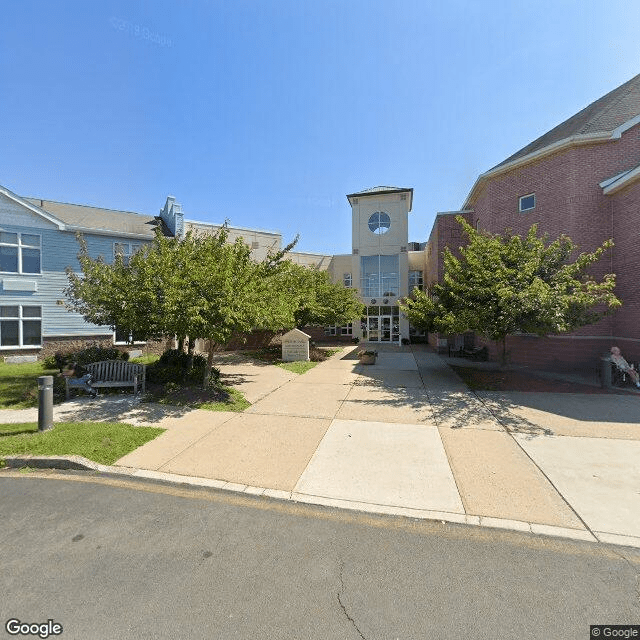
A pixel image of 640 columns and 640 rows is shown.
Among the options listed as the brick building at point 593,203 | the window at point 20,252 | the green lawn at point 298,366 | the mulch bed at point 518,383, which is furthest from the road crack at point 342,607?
the window at point 20,252

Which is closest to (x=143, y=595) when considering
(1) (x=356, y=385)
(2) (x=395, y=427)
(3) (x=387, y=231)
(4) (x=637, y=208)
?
(2) (x=395, y=427)

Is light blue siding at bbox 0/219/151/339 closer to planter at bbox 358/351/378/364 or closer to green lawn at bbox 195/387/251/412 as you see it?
green lawn at bbox 195/387/251/412

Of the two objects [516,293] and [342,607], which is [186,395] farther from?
[516,293]

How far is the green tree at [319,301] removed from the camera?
17.0 m

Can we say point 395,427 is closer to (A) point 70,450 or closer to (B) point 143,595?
(B) point 143,595

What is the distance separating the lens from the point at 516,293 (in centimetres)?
861

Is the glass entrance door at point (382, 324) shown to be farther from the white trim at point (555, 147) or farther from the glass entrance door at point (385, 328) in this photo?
the white trim at point (555, 147)

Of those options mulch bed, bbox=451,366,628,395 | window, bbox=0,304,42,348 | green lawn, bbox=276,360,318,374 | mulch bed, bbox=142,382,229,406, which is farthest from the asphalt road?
window, bbox=0,304,42,348

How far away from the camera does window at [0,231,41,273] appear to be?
15617 millimetres

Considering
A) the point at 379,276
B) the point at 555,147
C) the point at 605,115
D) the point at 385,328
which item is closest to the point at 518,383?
the point at 555,147

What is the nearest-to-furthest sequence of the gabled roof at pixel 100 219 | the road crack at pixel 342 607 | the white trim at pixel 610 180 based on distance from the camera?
the road crack at pixel 342 607 → the white trim at pixel 610 180 → the gabled roof at pixel 100 219

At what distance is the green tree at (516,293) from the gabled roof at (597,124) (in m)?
5.32

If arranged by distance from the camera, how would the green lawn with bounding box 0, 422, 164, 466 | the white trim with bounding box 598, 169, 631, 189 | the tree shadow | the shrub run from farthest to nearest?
the white trim with bounding box 598, 169, 631, 189 → the shrub → the tree shadow → the green lawn with bounding box 0, 422, 164, 466

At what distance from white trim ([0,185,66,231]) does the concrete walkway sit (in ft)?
42.7
